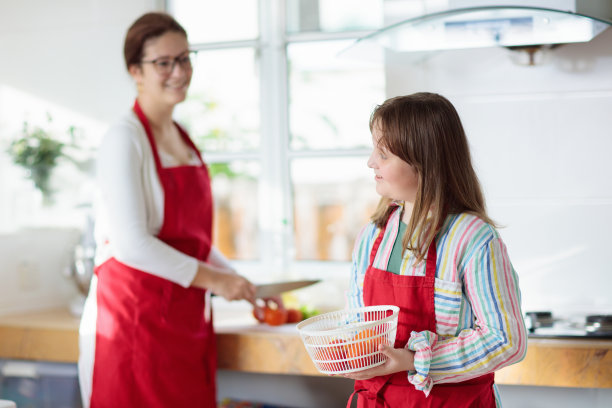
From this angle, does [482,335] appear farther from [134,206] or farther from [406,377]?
[134,206]

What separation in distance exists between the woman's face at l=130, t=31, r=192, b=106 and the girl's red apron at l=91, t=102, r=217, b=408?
0.26 ft

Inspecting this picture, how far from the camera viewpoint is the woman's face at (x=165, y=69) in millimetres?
1777

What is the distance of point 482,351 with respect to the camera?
1099 mm

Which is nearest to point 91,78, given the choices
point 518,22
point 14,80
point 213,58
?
point 14,80

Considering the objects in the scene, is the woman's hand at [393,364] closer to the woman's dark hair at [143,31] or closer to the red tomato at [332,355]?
the red tomato at [332,355]

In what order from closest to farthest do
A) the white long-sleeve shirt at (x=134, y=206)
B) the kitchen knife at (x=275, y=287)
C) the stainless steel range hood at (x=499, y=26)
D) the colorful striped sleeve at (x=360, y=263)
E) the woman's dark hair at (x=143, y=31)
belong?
the colorful striped sleeve at (x=360, y=263) < the stainless steel range hood at (x=499, y=26) < the white long-sleeve shirt at (x=134, y=206) < the woman's dark hair at (x=143, y=31) < the kitchen knife at (x=275, y=287)

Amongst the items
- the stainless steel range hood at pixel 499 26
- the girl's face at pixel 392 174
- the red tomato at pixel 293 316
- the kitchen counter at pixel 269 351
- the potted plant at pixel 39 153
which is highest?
the stainless steel range hood at pixel 499 26

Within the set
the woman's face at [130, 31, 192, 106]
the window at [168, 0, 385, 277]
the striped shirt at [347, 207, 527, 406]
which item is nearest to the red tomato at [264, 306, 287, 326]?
the window at [168, 0, 385, 277]

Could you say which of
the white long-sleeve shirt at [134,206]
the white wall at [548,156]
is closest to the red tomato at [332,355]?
the white long-sleeve shirt at [134,206]

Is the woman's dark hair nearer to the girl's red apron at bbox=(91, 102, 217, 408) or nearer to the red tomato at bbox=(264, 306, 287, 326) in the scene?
the girl's red apron at bbox=(91, 102, 217, 408)

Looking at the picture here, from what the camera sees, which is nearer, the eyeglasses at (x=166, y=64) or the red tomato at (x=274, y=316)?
the eyeglasses at (x=166, y=64)

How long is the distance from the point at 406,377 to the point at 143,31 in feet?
3.70

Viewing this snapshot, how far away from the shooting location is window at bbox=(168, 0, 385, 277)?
2.46m

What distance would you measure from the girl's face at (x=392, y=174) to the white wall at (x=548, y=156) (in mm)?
930
